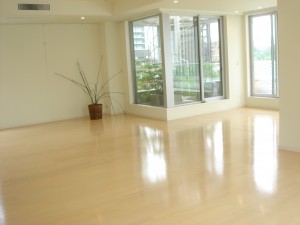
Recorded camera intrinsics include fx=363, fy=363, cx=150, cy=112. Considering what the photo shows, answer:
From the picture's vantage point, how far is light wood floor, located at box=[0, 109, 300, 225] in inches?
129

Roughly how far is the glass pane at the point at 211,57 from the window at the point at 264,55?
91 centimetres

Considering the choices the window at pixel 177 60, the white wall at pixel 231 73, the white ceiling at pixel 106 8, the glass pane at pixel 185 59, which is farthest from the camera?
the white wall at pixel 231 73

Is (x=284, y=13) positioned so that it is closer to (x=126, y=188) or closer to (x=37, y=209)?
(x=126, y=188)

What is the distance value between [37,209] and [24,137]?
392cm

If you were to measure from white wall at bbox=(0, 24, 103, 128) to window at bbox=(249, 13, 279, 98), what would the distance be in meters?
3.92

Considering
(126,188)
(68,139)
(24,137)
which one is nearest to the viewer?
(126,188)

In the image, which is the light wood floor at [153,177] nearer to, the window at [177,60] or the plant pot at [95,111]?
the window at [177,60]

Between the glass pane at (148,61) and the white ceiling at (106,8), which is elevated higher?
the white ceiling at (106,8)

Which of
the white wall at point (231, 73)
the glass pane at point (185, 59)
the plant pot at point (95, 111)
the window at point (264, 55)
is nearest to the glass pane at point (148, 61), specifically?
the white wall at point (231, 73)

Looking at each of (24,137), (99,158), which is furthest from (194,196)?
(24,137)

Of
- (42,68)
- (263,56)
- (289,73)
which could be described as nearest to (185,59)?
(263,56)

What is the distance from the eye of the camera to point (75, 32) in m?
9.09

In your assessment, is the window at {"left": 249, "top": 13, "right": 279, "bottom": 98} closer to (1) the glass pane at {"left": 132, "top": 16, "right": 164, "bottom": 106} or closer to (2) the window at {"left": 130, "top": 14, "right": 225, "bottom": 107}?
(2) the window at {"left": 130, "top": 14, "right": 225, "bottom": 107}

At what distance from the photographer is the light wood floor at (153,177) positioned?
3285 mm
